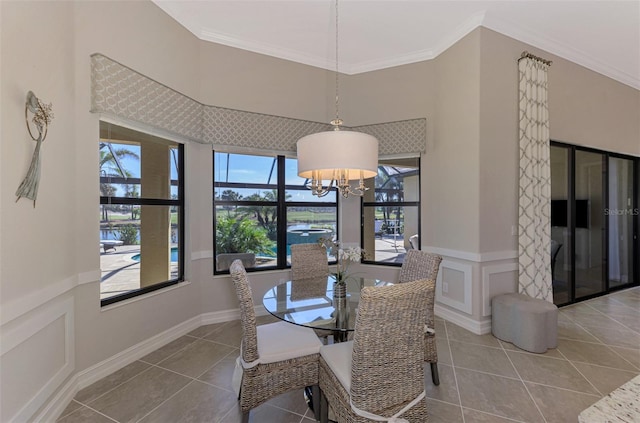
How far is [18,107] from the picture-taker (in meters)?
1.53

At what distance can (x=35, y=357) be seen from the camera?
1670mm

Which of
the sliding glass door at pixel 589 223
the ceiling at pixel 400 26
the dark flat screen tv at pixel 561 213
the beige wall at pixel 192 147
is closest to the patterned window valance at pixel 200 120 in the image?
the beige wall at pixel 192 147

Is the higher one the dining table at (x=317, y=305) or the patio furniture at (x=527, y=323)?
the dining table at (x=317, y=305)

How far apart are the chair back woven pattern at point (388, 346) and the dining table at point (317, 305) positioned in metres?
0.33

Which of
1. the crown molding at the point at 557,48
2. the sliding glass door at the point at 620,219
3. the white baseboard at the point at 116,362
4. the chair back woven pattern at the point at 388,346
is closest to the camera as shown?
the chair back woven pattern at the point at 388,346

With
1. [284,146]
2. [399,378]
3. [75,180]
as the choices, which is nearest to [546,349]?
[399,378]

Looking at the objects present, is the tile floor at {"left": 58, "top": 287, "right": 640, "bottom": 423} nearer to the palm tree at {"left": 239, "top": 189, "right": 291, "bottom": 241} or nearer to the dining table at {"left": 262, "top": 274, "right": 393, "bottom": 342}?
the dining table at {"left": 262, "top": 274, "right": 393, "bottom": 342}

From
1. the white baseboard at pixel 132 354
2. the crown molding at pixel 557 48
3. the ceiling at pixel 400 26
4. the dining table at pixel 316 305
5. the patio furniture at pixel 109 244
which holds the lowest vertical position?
the white baseboard at pixel 132 354

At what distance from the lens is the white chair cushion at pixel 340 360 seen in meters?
1.50

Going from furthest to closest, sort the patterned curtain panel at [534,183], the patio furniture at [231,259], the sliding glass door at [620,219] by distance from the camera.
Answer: the sliding glass door at [620,219] < the patio furniture at [231,259] < the patterned curtain panel at [534,183]

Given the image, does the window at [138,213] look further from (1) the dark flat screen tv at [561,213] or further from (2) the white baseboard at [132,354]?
(1) the dark flat screen tv at [561,213]

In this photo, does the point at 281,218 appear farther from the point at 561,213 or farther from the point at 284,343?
the point at 561,213

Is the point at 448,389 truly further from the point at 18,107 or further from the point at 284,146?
the point at 18,107

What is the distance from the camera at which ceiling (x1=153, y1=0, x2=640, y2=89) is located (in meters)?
2.80
